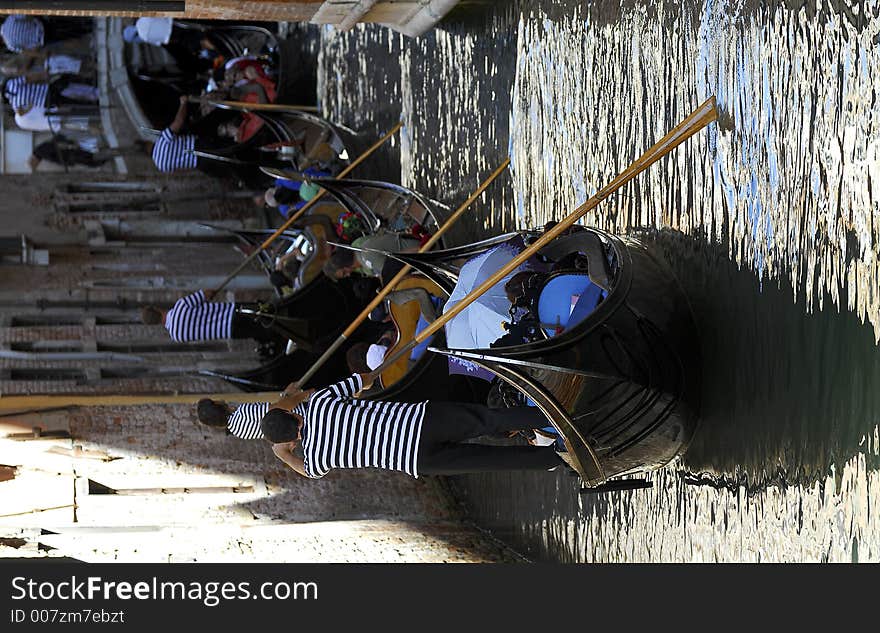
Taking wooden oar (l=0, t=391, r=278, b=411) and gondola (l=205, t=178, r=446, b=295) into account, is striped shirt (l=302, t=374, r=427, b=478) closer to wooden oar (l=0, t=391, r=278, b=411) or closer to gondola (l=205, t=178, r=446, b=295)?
wooden oar (l=0, t=391, r=278, b=411)

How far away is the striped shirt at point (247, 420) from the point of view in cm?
337

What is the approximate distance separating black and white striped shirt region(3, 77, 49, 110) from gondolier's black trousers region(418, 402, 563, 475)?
5.39m

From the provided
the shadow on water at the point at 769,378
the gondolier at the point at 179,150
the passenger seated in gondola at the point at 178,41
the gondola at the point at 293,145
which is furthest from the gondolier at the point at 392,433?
the passenger seated in gondola at the point at 178,41

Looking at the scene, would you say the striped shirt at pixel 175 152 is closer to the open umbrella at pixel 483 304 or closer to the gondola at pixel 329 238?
the gondola at pixel 329 238

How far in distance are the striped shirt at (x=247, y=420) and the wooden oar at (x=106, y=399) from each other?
0.77m

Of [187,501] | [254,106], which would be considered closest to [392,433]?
[187,501]

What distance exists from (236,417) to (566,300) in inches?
52.1

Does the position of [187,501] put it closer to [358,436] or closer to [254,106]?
[358,436]

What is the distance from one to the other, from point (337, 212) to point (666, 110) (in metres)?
2.36

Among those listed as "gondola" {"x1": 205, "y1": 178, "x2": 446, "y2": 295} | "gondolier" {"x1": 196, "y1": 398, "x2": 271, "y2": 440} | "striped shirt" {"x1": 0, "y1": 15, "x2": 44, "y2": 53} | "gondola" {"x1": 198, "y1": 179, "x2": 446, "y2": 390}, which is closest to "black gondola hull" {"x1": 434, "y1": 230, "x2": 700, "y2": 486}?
"gondolier" {"x1": 196, "y1": 398, "x2": 271, "y2": 440}

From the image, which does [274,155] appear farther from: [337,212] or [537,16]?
[537,16]

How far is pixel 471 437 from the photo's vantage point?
107 inches

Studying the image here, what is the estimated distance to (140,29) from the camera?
6.94 metres

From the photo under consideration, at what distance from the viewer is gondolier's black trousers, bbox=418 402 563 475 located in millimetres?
2648
